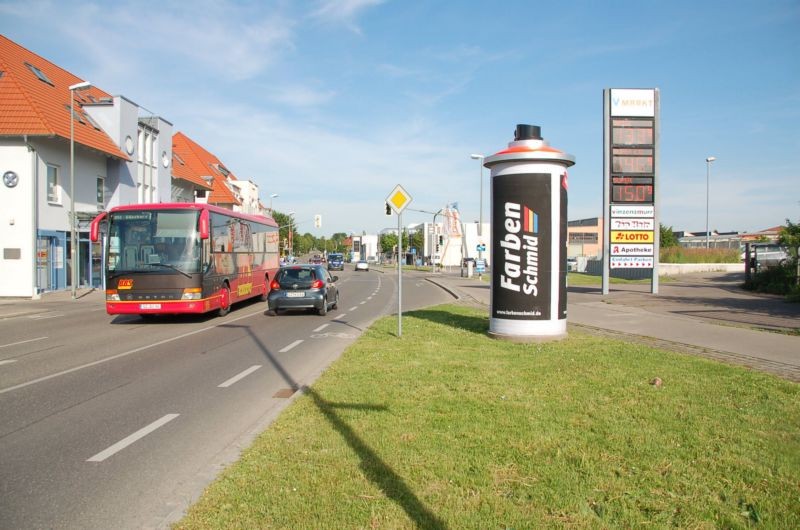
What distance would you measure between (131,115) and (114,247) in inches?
892

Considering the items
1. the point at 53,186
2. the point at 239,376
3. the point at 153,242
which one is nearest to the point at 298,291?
the point at 153,242

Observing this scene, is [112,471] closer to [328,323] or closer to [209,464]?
[209,464]

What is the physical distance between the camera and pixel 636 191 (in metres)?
26.0

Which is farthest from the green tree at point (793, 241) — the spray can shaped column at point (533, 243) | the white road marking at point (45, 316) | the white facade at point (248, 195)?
the white facade at point (248, 195)

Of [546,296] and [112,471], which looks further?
[546,296]

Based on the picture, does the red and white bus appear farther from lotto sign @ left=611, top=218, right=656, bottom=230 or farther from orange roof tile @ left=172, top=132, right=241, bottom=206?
orange roof tile @ left=172, top=132, right=241, bottom=206

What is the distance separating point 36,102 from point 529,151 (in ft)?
80.4

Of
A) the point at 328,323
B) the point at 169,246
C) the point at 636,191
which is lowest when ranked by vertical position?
the point at 328,323

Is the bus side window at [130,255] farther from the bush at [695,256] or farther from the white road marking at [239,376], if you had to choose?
the bush at [695,256]

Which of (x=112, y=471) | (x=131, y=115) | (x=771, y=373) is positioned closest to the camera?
(x=112, y=471)

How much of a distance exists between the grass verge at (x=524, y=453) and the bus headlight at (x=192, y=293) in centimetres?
827

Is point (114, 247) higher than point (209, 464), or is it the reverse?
point (114, 247)

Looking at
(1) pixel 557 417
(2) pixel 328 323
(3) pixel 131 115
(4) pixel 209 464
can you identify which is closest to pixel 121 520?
(4) pixel 209 464

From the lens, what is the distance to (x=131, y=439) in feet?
18.9
